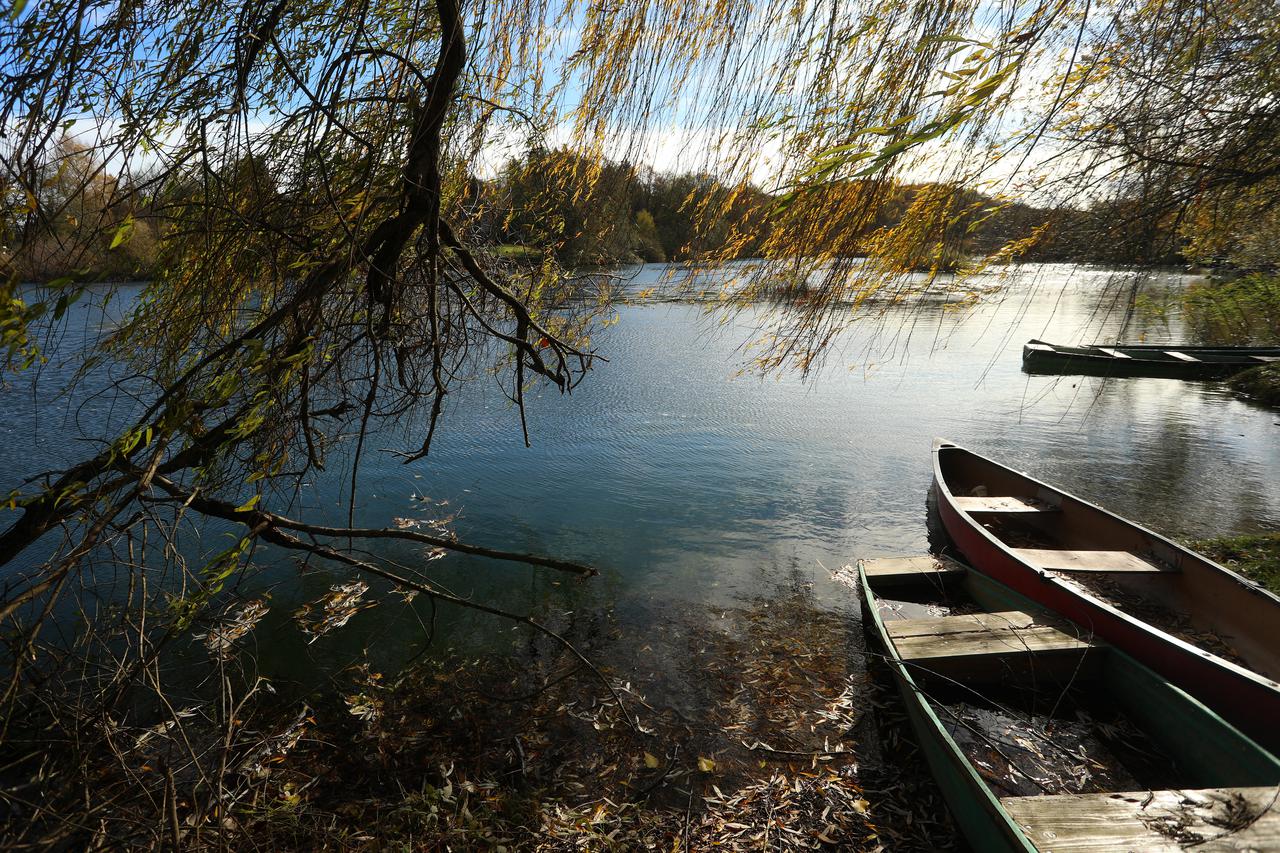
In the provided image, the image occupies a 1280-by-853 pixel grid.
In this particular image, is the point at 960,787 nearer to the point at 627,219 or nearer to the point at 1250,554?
the point at 627,219

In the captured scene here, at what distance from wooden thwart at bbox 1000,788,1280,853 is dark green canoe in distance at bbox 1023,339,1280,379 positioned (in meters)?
12.6

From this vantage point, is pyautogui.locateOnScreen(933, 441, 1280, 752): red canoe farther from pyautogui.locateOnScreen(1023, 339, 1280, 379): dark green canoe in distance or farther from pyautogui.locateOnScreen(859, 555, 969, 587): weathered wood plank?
pyautogui.locateOnScreen(1023, 339, 1280, 379): dark green canoe in distance

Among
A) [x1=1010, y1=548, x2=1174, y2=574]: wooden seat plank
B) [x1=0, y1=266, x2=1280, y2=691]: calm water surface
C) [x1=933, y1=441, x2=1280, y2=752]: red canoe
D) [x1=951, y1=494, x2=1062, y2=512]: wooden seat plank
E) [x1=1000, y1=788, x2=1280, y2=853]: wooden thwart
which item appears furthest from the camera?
[x1=951, y1=494, x2=1062, y2=512]: wooden seat plank

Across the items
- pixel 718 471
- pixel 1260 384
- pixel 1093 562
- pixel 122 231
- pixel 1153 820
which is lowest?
pixel 718 471

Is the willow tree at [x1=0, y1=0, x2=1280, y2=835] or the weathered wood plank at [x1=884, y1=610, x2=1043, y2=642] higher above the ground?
the willow tree at [x1=0, y1=0, x2=1280, y2=835]

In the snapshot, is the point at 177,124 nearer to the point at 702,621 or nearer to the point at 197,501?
the point at 197,501

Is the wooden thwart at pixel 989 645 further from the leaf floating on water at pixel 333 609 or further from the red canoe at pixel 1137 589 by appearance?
the leaf floating on water at pixel 333 609

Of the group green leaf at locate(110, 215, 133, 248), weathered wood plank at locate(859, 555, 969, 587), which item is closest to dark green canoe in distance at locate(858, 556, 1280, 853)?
weathered wood plank at locate(859, 555, 969, 587)

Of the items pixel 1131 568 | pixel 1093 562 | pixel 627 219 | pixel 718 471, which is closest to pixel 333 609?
pixel 627 219

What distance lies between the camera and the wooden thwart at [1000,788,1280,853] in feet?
8.13

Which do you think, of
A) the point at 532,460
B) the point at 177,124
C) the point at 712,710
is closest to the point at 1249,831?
the point at 712,710

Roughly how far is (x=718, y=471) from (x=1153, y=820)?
5968 millimetres

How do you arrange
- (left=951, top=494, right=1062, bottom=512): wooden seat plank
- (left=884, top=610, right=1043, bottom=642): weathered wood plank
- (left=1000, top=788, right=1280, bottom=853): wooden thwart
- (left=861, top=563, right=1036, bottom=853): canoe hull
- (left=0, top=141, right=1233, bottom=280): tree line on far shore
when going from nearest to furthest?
1. (left=0, top=141, right=1233, bottom=280): tree line on far shore
2. (left=1000, top=788, right=1280, bottom=853): wooden thwart
3. (left=861, top=563, right=1036, bottom=853): canoe hull
4. (left=884, top=610, right=1043, bottom=642): weathered wood plank
5. (left=951, top=494, right=1062, bottom=512): wooden seat plank

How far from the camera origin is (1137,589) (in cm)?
477
